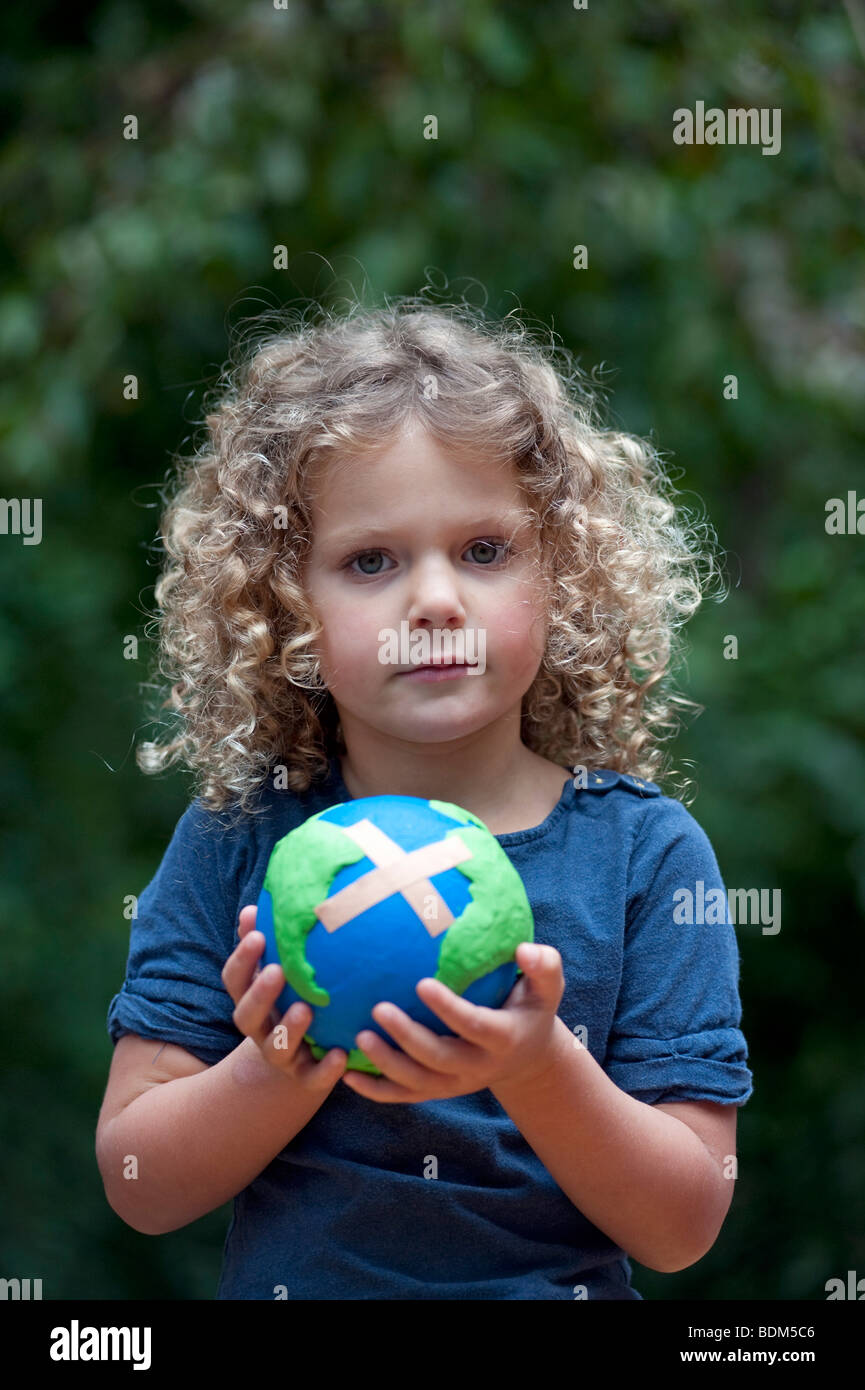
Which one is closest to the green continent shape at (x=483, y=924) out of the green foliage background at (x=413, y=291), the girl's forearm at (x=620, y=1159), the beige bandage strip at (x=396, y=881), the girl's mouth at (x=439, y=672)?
the beige bandage strip at (x=396, y=881)

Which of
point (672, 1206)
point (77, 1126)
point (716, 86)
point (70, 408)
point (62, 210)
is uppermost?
point (716, 86)

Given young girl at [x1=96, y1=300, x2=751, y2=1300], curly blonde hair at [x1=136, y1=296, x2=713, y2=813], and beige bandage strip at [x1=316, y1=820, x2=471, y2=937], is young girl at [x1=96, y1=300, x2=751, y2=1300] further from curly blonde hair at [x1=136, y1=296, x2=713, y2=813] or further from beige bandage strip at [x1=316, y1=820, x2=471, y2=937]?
beige bandage strip at [x1=316, y1=820, x2=471, y2=937]

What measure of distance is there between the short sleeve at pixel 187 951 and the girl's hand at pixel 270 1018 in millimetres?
243

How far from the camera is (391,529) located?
1.82 metres

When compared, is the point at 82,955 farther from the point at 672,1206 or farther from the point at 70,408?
the point at 672,1206

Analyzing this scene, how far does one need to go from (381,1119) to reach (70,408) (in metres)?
2.24

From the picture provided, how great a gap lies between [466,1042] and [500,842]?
15.8 inches

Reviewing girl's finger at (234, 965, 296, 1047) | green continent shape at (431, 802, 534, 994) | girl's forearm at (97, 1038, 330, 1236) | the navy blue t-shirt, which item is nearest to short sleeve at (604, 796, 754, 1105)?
the navy blue t-shirt

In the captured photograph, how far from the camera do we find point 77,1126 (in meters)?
3.87

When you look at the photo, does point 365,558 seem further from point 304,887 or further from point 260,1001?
point 260,1001

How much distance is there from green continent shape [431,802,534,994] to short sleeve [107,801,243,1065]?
416mm

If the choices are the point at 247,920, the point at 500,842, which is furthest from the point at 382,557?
the point at 247,920

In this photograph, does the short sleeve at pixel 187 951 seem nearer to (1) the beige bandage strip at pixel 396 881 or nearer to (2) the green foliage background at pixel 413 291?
(1) the beige bandage strip at pixel 396 881

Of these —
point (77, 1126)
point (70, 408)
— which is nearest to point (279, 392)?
point (70, 408)
